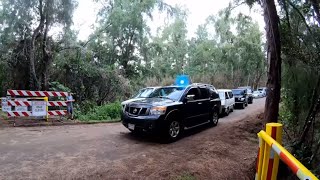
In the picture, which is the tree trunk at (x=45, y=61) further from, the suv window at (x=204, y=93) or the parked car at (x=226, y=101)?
the parked car at (x=226, y=101)

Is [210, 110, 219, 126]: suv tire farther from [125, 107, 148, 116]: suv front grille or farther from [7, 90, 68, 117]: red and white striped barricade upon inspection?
[7, 90, 68, 117]: red and white striped barricade

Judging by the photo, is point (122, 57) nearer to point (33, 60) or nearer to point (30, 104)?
point (33, 60)

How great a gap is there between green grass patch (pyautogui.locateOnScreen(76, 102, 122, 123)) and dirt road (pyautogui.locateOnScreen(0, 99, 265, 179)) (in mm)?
3126

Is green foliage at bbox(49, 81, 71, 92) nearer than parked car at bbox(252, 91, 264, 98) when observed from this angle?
Yes

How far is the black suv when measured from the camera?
29.3ft

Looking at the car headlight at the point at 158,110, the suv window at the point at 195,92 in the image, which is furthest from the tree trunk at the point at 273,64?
the suv window at the point at 195,92

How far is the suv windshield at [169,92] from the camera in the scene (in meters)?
10.2

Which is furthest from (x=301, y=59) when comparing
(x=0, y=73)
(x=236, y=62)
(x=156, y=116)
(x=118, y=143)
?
(x=236, y=62)

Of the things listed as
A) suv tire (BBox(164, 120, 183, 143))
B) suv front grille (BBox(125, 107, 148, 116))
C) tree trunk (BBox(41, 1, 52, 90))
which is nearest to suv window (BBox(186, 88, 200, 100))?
suv tire (BBox(164, 120, 183, 143))

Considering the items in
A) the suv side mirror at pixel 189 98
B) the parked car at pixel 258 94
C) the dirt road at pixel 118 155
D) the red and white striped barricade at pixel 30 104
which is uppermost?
the suv side mirror at pixel 189 98

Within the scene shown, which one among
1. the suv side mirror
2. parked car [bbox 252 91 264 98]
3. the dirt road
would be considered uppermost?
the suv side mirror

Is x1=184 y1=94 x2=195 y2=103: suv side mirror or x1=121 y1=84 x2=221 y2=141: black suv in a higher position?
x1=184 y1=94 x2=195 y2=103: suv side mirror

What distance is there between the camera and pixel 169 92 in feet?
35.5

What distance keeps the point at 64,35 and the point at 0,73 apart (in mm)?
3899
